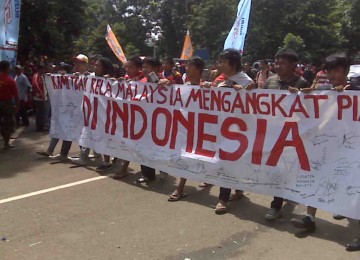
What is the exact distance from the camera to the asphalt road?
4004 millimetres

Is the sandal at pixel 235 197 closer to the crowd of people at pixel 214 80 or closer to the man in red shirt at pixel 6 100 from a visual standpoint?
the crowd of people at pixel 214 80

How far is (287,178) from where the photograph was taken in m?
4.60

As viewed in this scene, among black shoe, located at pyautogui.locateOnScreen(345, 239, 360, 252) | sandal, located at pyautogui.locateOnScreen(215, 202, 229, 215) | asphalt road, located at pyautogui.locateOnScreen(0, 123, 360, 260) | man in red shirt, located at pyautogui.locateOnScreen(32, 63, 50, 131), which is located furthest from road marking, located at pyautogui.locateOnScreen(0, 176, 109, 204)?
man in red shirt, located at pyautogui.locateOnScreen(32, 63, 50, 131)

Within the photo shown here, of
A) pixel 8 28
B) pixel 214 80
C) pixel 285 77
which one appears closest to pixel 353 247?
pixel 285 77

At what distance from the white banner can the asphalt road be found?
0.36m

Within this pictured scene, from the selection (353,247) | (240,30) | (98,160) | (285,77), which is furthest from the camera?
(240,30)

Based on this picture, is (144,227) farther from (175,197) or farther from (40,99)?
(40,99)

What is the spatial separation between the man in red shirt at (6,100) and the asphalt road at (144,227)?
99.2 inches

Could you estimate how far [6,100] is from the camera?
833cm

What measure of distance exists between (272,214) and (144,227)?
1.34 metres

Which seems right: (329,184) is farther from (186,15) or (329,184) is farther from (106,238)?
(186,15)

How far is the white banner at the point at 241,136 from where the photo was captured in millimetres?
4227

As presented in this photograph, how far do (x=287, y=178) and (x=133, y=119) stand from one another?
2415 mm

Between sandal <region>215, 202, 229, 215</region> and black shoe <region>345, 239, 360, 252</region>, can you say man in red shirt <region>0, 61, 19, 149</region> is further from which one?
black shoe <region>345, 239, 360, 252</region>
